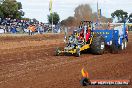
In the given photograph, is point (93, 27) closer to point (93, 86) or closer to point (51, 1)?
point (93, 86)

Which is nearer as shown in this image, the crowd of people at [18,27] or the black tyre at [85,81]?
the black tyre at [85,81]

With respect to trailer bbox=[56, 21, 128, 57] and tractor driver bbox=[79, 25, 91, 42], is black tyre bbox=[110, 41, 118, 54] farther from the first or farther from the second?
tractor driver bbox=[79, 25, 91, 42]

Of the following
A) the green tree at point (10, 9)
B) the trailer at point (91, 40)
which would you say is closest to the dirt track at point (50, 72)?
the trailer at point (91, 40)

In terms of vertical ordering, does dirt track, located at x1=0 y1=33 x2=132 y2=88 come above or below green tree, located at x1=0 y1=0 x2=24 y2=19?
below

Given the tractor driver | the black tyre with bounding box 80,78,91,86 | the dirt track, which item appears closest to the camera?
the black tyre with bounding box 80,78,91,86

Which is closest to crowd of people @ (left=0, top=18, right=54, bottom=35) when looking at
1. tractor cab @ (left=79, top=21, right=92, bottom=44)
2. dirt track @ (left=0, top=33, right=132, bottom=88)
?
tractor cab @ (left=79, top=21, right=92, bottom=44)

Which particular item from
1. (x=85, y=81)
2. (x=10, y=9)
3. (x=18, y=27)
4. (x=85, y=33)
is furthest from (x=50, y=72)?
(x=10, y=9)

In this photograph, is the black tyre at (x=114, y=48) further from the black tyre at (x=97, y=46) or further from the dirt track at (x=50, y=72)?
the dirt track at (x=50, y=72)

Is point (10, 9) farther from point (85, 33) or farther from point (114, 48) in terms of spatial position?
point (85, 33)

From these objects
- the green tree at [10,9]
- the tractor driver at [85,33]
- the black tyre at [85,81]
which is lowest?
the black tyre at [85,81]

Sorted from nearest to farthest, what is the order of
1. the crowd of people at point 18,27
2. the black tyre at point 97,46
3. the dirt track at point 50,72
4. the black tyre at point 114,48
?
the dirt track at point 50,72 → the black tyre at point 97,46 → the black tyre at point 114,48 → the crowd of people at point 18,27

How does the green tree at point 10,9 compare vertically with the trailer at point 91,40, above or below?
above

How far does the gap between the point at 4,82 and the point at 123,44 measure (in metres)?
13.1

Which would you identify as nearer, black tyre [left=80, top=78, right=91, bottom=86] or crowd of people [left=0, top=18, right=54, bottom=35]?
black tyre [left=80, top=78, right=91, bottom=86]
